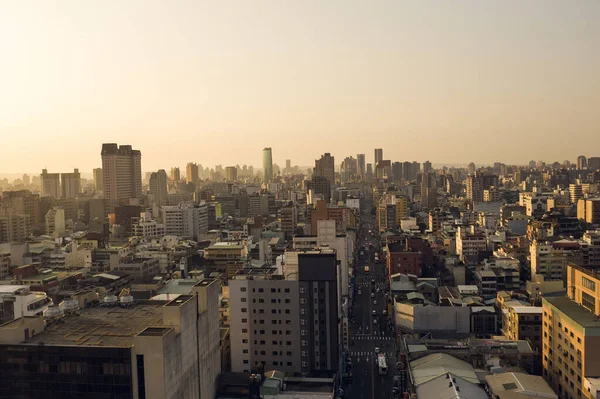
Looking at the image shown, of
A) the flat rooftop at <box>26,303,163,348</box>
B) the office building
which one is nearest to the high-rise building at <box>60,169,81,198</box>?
the office building

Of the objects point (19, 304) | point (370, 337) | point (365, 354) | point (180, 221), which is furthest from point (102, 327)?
point (180, 221)

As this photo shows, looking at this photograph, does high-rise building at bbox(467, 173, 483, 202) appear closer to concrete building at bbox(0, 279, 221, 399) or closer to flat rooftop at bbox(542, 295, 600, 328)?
flat rooftop at bbox(542, 295, 600, 328)

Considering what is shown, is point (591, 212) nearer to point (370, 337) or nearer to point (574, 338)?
point (370, 337)

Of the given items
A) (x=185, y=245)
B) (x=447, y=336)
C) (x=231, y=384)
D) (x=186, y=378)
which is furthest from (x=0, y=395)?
(x=185, y=245)

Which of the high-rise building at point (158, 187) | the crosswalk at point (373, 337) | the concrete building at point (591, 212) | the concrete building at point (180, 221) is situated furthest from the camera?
the high-rise building at point (158, 187)

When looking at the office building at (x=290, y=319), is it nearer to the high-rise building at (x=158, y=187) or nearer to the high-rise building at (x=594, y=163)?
the high-rise building at (x=158, y=187)

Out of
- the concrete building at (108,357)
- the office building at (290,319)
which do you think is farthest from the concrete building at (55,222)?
the concrete building at (108,357)
